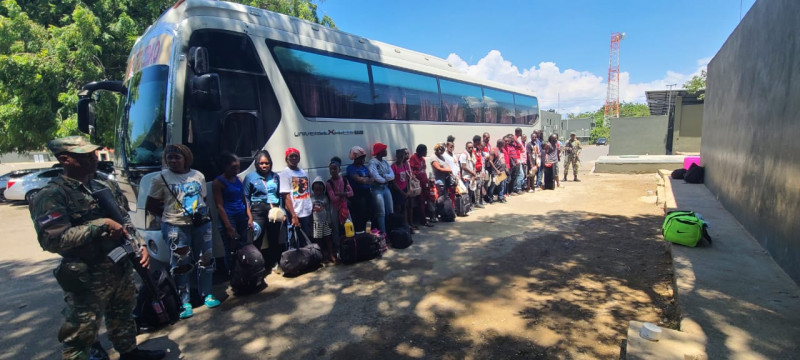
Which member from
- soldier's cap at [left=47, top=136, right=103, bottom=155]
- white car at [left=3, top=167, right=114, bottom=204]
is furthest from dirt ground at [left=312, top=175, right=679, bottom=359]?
white car at [left=3, top=167, right=114, bottom=204]

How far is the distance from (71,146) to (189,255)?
5.55ft

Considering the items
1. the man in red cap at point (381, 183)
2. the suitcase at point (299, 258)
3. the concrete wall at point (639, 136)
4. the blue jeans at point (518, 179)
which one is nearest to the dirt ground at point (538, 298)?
the suitcase at point (299, 258)

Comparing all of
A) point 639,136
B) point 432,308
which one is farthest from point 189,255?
point 639,136

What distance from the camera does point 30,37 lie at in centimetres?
1107

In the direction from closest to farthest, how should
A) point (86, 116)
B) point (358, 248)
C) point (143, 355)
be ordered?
1. point (143, 355)
2. point (358, 248)
3. point (86, 116)

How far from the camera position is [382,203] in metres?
6.59

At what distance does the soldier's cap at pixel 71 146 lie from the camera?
270 centimetres

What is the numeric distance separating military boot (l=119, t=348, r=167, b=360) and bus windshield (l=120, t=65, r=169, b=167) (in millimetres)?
2262

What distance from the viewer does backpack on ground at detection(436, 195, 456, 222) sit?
27.0 ft

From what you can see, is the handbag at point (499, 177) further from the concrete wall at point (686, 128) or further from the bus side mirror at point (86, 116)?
the concrete wall at point (686, 128)

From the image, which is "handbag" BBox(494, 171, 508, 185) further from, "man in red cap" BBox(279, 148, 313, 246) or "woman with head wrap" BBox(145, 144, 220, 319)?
"woman with head wrap" BBox(145, 144, 220, 319)

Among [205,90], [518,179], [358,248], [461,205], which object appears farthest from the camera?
[518,179]

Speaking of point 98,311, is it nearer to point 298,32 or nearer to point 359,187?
point 359,187

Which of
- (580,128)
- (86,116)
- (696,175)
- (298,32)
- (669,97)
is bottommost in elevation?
(696,175)
